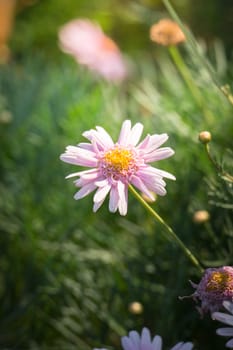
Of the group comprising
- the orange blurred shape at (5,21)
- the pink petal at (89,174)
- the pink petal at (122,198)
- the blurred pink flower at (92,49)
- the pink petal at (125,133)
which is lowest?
the pink petal at (122,198)

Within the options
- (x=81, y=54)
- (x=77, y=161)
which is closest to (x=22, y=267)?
(x=77, y=161)

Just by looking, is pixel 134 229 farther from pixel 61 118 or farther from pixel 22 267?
pixel 61 118

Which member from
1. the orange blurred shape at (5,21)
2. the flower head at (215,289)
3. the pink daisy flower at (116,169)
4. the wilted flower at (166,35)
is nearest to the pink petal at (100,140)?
the pink daisy flower at (116,169)

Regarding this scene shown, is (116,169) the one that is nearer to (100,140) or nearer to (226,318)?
(100,140)

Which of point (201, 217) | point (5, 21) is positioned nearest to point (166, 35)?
point (201, 217)

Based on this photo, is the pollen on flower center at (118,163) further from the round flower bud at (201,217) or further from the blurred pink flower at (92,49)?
the blurred pink flower at (92,49)

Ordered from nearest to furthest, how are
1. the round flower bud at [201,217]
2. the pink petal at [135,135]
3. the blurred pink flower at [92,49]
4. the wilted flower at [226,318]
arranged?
the wilted flower at [226,318]
the pink petal at [135,135]
the round flower bud at [201,217]
the blurred pink flower at [92,49]
